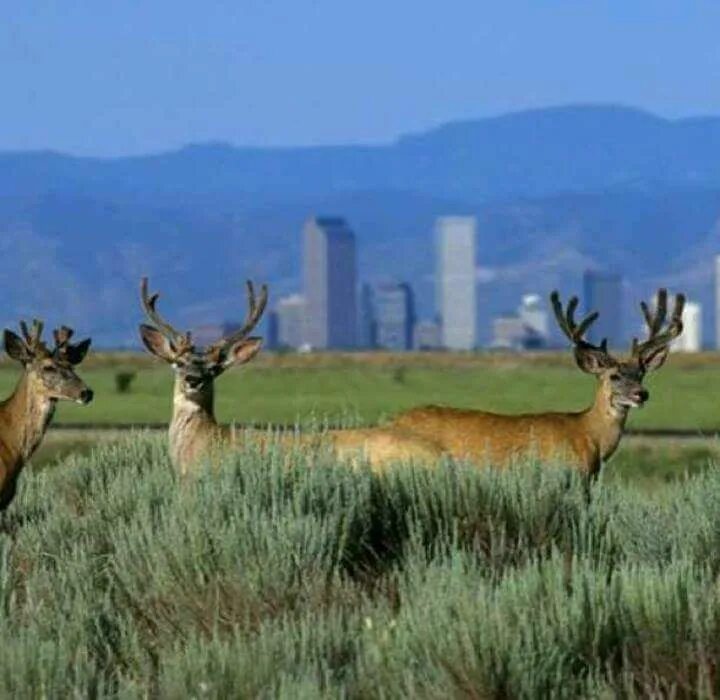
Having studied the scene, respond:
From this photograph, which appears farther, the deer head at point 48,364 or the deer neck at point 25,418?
the deer head at point 48,364

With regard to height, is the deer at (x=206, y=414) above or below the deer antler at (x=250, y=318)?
below

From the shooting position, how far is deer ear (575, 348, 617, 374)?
18.8m

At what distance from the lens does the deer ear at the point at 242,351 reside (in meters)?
17.0

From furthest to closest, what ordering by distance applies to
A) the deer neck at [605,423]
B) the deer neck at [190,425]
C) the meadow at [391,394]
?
the meadow at [391,394] → the deer neck at [605,423] → the deer neck at [190,425]

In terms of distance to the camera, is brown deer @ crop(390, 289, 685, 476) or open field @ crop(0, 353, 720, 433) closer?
brown deer @ crop(390, 289, 685, 476)

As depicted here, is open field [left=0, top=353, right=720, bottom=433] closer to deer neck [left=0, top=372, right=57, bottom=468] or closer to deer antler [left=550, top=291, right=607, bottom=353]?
deer antler [left=550, top=291, right=607, bottom=353]

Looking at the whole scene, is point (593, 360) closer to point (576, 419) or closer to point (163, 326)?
point (576, 419)

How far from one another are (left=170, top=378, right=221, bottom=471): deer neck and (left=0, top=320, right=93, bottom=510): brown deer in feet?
2.24

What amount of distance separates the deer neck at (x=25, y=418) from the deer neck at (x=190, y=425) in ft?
3.06

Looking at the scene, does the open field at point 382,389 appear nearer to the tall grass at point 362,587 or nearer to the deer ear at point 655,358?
the deer ear at point 655,358

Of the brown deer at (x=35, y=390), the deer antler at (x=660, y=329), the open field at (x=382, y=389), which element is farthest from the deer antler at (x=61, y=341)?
the open field at (x=382, y=389)

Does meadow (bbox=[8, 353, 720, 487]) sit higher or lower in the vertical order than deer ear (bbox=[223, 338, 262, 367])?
lower

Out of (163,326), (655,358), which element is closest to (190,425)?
(163,326)

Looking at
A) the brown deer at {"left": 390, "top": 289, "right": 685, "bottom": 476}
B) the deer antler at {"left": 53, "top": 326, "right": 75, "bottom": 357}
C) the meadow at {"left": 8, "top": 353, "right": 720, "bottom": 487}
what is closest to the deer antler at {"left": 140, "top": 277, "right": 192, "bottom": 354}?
the deer antler at {"left": 53, "top": 326, "right": 75, "bottom": 357}
